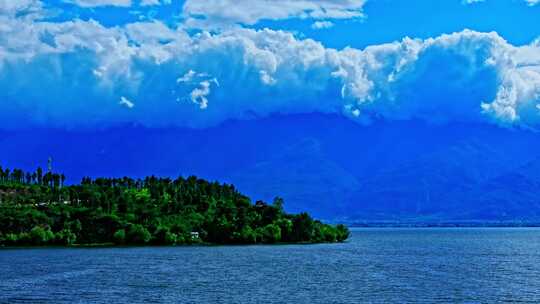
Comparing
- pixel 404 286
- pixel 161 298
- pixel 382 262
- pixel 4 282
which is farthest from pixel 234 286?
pixel 382 262

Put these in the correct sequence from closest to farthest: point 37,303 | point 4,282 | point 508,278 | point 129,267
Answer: point 37,303 → point 4,282 → point 508,278 → point 129,267

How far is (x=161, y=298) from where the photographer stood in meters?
118

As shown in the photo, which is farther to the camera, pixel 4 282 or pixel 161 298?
pixel 4 282

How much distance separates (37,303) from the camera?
112 m

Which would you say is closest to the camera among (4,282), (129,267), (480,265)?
(4,282)

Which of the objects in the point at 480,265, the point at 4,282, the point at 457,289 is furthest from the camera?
the point at 480,265

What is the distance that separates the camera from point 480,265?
184 metres

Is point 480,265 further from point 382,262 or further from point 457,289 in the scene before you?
point 457,289

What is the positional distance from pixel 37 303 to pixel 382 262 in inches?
3895

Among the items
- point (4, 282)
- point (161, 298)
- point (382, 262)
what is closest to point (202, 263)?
point (382, 262)

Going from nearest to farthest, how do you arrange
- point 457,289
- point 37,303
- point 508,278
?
point 37,303, point 457,289, point 508,278

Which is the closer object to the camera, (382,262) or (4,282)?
(4,282)

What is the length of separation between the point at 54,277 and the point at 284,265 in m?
50.1

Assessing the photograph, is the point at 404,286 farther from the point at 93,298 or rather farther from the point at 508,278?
the point at 93,298
